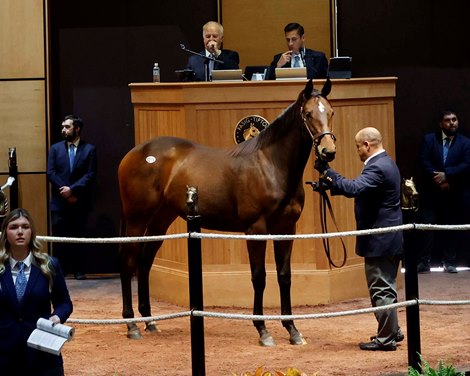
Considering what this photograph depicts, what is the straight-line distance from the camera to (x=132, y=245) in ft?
38.6

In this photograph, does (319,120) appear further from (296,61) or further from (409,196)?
(296,61)

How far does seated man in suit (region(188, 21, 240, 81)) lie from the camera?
42.5 ft

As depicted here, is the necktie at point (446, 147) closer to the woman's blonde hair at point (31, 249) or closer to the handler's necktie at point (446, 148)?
the handler's necktie at point (446, 148)

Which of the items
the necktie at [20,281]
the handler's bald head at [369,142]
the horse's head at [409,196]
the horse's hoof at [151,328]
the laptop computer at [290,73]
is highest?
the laptop computer at [290,73]

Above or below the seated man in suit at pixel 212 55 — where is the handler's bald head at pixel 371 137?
below

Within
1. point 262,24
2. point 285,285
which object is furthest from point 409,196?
point 262,24

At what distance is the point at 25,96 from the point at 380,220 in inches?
212

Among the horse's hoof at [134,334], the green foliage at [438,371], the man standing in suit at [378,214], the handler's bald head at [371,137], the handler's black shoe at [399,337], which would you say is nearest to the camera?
the green foliage at [438,371]

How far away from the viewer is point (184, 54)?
14625 mm

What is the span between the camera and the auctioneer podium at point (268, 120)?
1249cm

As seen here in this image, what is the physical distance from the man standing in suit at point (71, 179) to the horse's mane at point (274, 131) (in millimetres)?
3084

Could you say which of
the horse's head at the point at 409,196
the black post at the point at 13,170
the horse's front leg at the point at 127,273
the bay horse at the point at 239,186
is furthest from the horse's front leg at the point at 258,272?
the black post at the point at 13,170

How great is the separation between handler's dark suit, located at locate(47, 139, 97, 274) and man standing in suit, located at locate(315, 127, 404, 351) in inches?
172

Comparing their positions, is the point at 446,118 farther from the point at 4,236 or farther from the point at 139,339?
the point at 4,236
